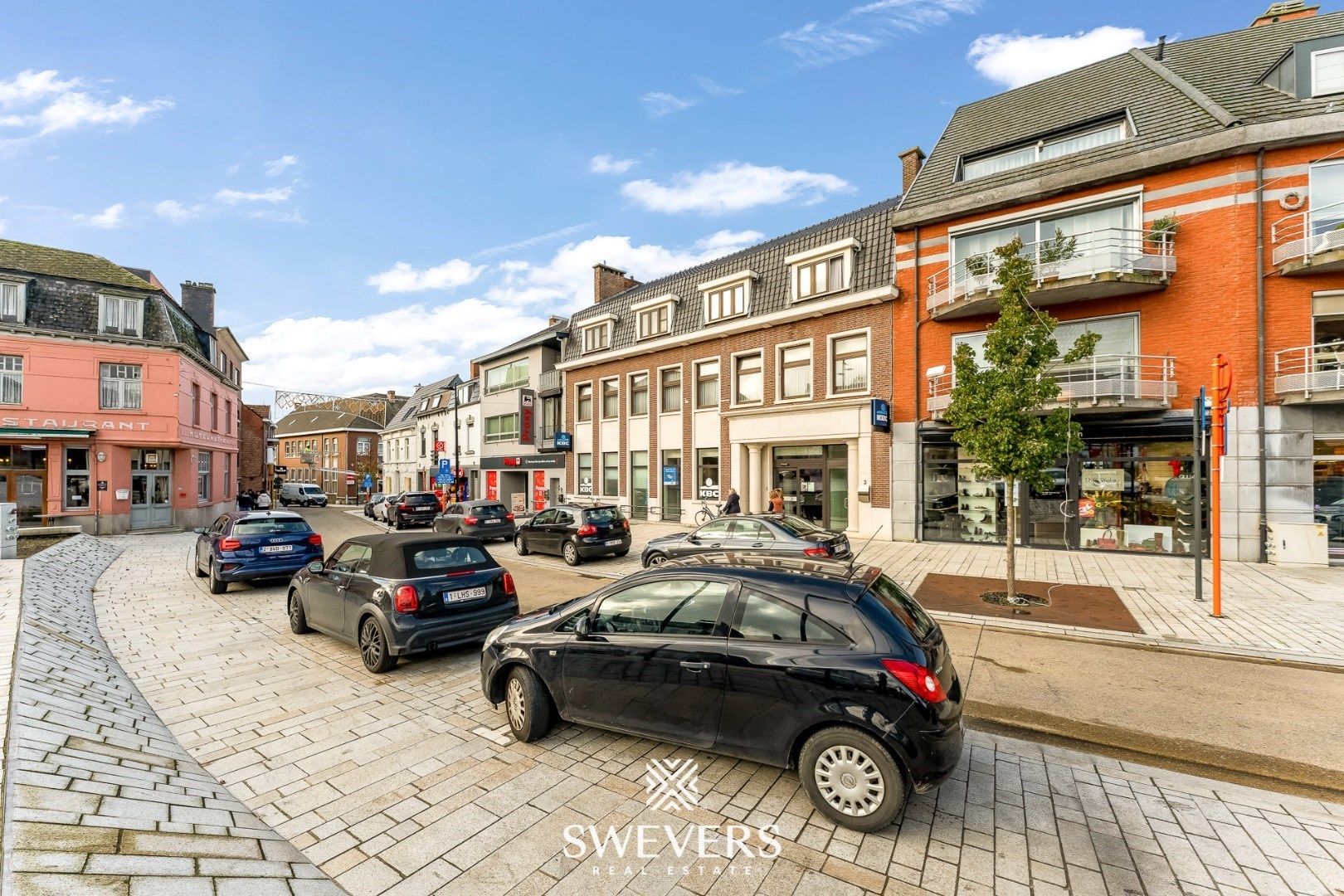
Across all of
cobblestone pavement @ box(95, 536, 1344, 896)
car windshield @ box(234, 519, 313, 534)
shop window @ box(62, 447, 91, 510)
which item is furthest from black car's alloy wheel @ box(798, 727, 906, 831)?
shop window @ box(62, 447, 91, 510)

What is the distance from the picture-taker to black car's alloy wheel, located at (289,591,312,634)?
768 centimetres

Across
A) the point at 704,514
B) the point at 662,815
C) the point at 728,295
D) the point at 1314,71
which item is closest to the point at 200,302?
the point at 728,295

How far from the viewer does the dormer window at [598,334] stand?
2650cm

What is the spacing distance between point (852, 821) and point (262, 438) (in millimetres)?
58700

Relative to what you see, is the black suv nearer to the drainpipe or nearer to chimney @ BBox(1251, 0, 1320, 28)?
the drainpipe

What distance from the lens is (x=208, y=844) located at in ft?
9.30

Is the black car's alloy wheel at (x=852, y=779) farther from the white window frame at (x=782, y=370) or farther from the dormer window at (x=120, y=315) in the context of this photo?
the dormer window at (x=120, y=315)

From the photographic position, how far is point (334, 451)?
62875 mm

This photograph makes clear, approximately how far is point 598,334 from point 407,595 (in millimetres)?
22273

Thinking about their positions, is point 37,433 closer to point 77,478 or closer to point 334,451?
point 77,478

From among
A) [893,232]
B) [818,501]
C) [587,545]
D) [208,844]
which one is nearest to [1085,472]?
[818,501]

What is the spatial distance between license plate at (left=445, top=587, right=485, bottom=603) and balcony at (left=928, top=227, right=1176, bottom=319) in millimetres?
14232

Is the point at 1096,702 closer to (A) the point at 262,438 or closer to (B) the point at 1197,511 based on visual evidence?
(B) the point at 1197,511

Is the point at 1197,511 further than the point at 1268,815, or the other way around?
the point at 1197,511
